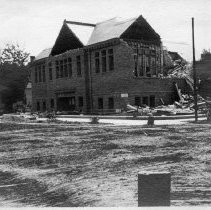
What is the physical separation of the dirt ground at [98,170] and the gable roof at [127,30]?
22625 millimetres

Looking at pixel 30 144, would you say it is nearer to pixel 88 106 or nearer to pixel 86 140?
pixel 86 140

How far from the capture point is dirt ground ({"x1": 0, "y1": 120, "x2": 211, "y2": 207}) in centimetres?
701

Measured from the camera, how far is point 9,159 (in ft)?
39.4

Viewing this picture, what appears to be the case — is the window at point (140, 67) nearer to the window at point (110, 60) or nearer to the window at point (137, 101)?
the window at point (137, 101)

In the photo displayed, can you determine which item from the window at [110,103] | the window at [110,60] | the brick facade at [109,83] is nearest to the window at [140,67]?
the brick facade at [109,83]

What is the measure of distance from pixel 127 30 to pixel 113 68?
3749mm

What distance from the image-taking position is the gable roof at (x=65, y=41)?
139ft

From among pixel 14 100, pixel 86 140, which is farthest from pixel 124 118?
pixel 14 100

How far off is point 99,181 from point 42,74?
43.1 metres

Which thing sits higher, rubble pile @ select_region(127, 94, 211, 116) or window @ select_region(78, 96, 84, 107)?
window @ select_region(78, 96, 84, 107)

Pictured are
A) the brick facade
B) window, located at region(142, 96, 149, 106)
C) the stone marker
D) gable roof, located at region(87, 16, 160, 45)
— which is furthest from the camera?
window, located at region(142, 96, 149, 106)

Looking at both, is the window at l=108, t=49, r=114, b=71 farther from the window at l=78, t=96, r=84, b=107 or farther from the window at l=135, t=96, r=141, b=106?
the window at l=78, t=96, r=84, b=107

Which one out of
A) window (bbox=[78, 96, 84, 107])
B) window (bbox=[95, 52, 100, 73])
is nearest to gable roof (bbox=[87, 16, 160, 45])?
window (bbox=[95, 52, 100, 73])

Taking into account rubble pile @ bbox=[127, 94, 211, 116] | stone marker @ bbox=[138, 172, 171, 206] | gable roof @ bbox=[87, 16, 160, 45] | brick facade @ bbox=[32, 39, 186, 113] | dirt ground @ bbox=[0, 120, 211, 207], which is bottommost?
dirt ground @ bbox=[0, 120, 211, 207]
